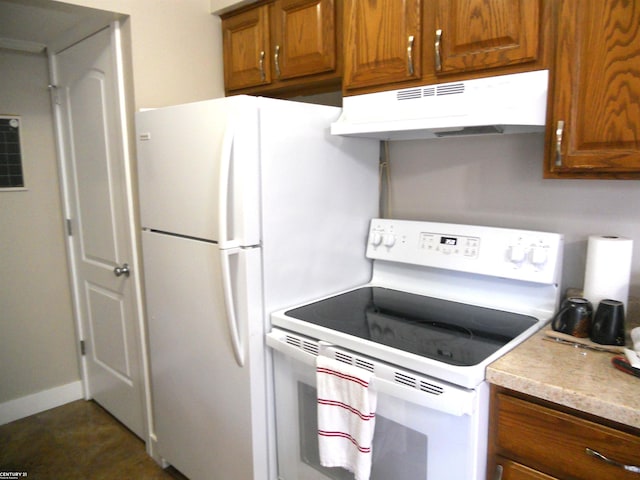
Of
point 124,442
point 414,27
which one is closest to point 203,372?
point 124,442

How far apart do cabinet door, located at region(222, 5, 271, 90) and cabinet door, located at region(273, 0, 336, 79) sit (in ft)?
0.23

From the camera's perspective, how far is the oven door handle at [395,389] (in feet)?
3.84

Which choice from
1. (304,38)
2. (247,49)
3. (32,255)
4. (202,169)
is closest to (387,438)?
(202,169)

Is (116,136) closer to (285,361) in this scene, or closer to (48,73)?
(48,73)

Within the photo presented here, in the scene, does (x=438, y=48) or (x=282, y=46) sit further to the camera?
(x=282, y=46)

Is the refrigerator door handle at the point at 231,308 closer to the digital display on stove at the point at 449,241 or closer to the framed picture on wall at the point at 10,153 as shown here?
the digital display on stove at the point at 449,241

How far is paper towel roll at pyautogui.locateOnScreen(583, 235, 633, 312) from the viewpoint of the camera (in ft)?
4.54

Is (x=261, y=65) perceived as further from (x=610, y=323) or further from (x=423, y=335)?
(x=610, y=323)

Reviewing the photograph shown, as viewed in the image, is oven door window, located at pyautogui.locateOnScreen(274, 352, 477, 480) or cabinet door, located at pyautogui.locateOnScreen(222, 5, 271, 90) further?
cabinet door, located at pyautogui.locateOnScreen(222, 5, 271, 90)

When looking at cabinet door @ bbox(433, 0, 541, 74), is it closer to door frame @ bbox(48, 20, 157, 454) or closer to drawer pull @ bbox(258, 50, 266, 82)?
drawer pull @ bbox(258, 50, 266, 82)

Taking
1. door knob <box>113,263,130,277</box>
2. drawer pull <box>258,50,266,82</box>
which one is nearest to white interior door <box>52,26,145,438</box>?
door knob <box>113,263,130,277</box>

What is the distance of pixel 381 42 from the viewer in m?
1.62

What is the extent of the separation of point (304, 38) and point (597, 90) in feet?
3.85

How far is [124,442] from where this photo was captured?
2539mm
